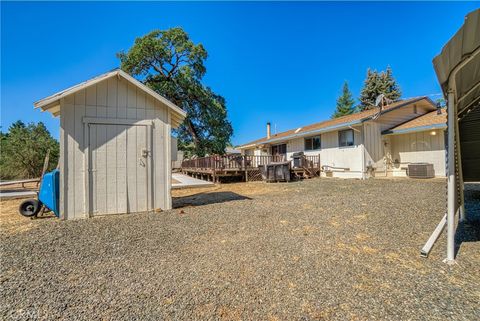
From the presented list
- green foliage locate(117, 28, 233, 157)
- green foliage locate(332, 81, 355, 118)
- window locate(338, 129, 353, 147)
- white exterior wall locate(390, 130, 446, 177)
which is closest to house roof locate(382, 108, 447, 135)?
white exterior wall locate(390, 130, 446, 177)

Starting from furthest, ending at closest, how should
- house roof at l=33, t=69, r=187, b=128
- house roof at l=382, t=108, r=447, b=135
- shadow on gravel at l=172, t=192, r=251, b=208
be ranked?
house roof at l=382, t=108, r=447, b=135 < shadow on gravel at l=172, t=192, r=251, b=208 < house roof at l=33, t=69, r=187, b=128

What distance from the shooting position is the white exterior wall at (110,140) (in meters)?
5.07

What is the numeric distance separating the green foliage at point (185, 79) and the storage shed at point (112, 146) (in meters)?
13.2

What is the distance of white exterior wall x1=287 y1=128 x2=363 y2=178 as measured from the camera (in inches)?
488

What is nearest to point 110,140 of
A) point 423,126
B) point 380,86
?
point 423,126

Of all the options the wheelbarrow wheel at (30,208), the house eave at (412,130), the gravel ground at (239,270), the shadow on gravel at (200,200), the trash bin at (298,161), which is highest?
the house eave at (412,130)

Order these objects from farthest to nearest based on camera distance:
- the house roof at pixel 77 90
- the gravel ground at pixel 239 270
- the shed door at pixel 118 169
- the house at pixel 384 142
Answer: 1. the house at pixel 384 142
2. the shed door at pixel 118 169
3. the house roof at pixel 77 90
4. the gravel ground at pixel 239 270

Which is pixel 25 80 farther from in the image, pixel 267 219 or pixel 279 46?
pixel 279 46

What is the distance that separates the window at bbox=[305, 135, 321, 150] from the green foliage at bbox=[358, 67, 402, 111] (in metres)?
20.0

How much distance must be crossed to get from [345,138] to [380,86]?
24558mm

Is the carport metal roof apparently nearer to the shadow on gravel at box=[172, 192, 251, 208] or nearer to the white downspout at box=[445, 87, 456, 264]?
the white downspout at box=[445, 87, 456, 264]

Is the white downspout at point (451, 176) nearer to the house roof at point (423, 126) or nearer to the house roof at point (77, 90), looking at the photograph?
the house roof at point (77, 90)

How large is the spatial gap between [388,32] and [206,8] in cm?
1341

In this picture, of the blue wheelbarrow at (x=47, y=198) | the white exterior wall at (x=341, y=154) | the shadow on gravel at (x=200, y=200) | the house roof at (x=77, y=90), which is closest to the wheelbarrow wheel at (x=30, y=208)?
the blue wheelbarrow at (x=47, y=198)
